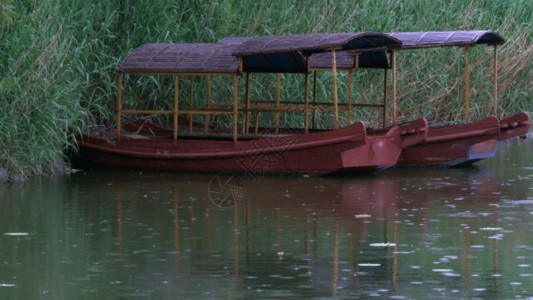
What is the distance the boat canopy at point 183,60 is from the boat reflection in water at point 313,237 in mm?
2010

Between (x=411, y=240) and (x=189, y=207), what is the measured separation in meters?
3.36

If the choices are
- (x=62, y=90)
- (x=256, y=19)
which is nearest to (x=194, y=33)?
(x=256, y=19)

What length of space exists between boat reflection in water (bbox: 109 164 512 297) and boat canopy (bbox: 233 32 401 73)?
1.95 m

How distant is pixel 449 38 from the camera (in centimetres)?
1884

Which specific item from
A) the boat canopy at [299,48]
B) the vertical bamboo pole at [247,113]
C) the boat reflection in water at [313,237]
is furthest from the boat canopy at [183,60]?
the boat reflection in water at [313,237]

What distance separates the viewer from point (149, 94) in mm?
19641

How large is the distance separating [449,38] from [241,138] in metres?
3.51

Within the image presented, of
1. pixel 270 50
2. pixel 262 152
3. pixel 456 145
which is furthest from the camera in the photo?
pixel 456 145

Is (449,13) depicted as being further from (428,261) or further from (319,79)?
(428,261)

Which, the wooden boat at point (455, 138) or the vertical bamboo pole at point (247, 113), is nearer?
the wooden boat at point (455, 138)

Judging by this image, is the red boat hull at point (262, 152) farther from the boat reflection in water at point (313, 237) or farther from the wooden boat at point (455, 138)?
the wooden boat at point (455, 138)

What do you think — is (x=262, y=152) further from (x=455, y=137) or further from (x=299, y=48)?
(x=455, y=137)

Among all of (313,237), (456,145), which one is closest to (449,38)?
(456,145)

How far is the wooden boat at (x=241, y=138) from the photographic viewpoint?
17016 mm
